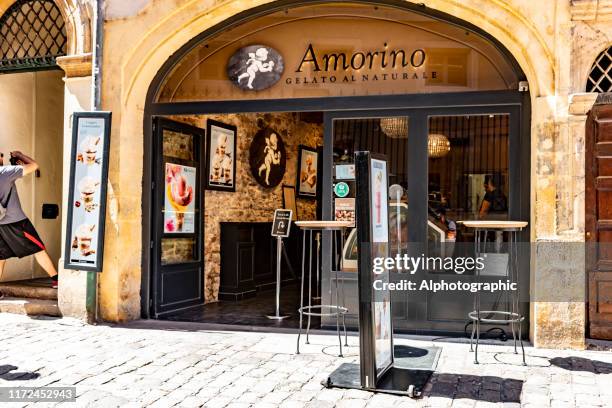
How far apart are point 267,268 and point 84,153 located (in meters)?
3.87

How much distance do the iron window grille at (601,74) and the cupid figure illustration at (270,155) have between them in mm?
5092

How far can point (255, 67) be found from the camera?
7328mm

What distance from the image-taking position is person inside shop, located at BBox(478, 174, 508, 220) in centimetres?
650

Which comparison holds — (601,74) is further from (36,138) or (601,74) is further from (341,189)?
(36,138)

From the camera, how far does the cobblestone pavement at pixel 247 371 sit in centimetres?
445

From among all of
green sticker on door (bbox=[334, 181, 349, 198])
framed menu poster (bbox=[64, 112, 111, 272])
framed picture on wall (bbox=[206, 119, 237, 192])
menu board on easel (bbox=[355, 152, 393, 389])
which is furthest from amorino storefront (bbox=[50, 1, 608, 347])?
menu board on easel (bbox=[355, 152, 393, 389])

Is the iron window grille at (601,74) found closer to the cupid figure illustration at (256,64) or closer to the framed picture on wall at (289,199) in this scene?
the cupid figure illustration at (256,64)

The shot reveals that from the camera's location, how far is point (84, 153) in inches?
283

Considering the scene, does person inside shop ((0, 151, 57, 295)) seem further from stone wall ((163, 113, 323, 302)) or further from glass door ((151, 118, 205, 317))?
stone wall ((163, 113, 323, 302))

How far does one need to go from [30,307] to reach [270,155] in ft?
13.8

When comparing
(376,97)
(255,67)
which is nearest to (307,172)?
(255,67)

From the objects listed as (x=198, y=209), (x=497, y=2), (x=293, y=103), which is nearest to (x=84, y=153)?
(x=198, y=209)

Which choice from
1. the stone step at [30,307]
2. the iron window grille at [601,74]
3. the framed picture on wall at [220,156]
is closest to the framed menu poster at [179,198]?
the framed picture on wall at [220,156]

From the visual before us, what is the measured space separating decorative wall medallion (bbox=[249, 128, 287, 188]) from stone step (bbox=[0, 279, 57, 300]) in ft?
10.9
